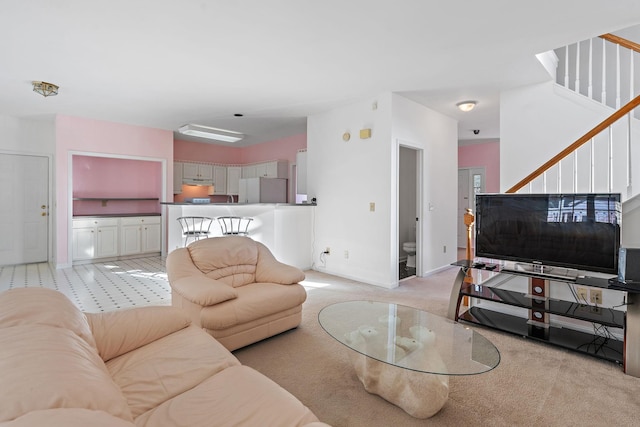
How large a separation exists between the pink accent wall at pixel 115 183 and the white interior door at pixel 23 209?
509 mm

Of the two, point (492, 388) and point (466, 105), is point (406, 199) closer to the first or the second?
point (466, 105)

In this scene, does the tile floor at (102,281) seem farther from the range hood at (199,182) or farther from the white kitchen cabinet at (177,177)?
the range hood at (199,182)

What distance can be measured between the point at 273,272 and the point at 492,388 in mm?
1869

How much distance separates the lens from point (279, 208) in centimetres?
507

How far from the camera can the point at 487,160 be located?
7.53m

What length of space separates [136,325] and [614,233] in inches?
130

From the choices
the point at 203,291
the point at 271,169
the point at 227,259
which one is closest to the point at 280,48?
the point at 227,259

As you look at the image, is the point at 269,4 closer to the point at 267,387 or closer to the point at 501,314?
the point at 267,387

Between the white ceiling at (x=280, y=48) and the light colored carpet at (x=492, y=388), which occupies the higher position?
the white ceiling at (x=280, y=48)

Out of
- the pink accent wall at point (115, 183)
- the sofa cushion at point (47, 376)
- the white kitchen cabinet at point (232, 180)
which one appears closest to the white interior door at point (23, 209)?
the pink accent wall at point (115, 183)

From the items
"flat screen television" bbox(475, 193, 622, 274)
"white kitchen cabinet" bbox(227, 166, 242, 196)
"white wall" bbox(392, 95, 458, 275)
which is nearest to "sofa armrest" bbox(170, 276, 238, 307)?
"flat screen television" bbox(475, 193, 622, 274)

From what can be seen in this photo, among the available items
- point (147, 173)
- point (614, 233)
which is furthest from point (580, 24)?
point (147, 173)

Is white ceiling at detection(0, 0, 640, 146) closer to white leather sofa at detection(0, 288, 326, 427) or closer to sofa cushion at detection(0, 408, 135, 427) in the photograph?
white leather sofa at detection(0, 288, 326, 427)

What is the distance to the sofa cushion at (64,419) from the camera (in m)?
0.68
